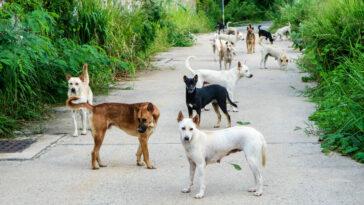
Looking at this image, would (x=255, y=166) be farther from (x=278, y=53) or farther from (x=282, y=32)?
(x=282, y=32)

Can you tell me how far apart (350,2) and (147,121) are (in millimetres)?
5262

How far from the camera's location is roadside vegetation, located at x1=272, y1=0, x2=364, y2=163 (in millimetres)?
5940

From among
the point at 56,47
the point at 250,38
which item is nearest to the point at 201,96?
the point at 56,47

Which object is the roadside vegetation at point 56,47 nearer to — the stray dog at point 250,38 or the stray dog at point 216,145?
the stray dog at point 216,145

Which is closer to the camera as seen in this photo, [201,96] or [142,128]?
[142,128]

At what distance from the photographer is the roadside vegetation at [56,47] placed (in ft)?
23.6

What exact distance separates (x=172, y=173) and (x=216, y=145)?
2.73 feet

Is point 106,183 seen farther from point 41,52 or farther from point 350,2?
point 350,2

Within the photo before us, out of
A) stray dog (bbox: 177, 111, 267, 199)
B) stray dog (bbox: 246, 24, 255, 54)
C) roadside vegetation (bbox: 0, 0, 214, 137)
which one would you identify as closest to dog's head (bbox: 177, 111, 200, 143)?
stray dog (bbox: 177, 111, 267, 199)

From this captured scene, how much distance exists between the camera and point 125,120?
18.0ft

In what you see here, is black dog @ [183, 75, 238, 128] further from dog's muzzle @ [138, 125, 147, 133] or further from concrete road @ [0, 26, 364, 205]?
dog's muzzle @ [138, 125, 147, 133]

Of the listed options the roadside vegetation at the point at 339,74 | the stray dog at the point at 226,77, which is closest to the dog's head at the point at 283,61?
the roadside vegetation at the point at 339,74

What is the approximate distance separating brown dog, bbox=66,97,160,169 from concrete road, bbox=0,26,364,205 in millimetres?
266

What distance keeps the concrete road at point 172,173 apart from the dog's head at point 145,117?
1.70 feet
